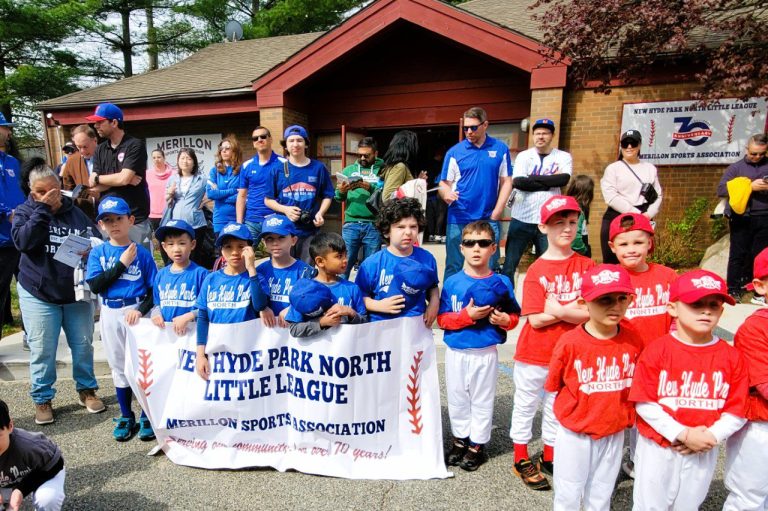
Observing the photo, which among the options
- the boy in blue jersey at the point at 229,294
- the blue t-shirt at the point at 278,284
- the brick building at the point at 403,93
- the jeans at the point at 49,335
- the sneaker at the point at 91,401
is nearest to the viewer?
the boy in blue jersey at the point at 229,294

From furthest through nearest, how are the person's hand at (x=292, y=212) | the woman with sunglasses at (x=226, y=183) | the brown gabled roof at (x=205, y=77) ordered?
the brown gabled roof at (x=205, y=77)
the woman with sunglasses at (x=226, y=183)
the person's hand at (x=292, y=212)

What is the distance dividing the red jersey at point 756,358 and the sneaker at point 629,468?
2.83 feet

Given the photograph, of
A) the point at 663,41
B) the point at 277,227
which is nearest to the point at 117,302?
the point at 277,227

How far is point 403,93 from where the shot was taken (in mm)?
9477

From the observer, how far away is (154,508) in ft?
8.11

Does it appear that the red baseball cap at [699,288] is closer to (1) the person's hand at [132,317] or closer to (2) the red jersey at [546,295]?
(2) the red jersey at [546,295]

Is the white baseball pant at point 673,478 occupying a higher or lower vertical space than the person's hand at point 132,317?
lower

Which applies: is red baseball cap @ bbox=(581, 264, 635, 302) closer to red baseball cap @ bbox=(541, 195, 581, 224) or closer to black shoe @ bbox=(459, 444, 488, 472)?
red baseball cap @ bbox=(541, 195, 581, 224)

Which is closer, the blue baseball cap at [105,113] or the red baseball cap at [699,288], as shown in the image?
the red baseball cap at [699,288]

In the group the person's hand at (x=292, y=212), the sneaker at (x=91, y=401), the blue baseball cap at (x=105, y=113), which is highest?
the blue baseball cap at (x=105, y=113)

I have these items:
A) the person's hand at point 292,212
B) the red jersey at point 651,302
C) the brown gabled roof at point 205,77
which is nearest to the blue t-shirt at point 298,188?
the person's hand at point 292,212

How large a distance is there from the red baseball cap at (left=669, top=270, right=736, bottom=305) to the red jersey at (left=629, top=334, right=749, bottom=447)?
0.72 ft

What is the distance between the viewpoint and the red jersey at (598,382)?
2.06 m

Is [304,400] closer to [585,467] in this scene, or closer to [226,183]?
[585,467]
